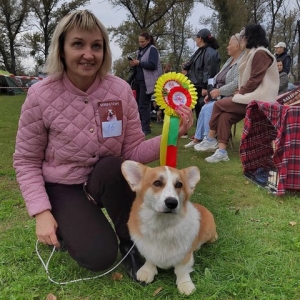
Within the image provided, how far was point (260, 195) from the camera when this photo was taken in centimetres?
306

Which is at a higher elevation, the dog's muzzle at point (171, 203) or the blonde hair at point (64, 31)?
the blonde hair at point (64, 31)

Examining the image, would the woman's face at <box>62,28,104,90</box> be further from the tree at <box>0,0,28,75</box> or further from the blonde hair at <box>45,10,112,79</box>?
the tree at <box>0,0,28,75</box>

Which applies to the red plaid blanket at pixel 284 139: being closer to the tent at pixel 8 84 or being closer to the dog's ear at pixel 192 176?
the dog's ear at pixel 192 176

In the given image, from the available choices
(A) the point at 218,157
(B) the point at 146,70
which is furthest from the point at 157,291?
(B) the point at 146,70

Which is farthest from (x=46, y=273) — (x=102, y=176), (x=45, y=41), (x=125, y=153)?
(x=45, y=41)

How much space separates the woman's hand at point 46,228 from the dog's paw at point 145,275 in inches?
18.4

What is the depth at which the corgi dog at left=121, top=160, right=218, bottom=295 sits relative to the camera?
1651mm

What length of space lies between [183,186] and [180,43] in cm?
2424

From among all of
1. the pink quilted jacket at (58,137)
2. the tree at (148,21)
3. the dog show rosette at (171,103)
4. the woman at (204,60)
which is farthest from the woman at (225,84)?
the tree at (148,21)

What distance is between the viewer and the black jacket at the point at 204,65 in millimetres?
5465

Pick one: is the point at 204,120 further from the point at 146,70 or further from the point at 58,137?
the point at 58,137

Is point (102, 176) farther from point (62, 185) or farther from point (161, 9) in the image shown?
point (161, 9)

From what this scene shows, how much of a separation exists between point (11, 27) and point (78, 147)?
27.8 m

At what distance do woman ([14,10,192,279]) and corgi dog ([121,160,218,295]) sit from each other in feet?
0.46
